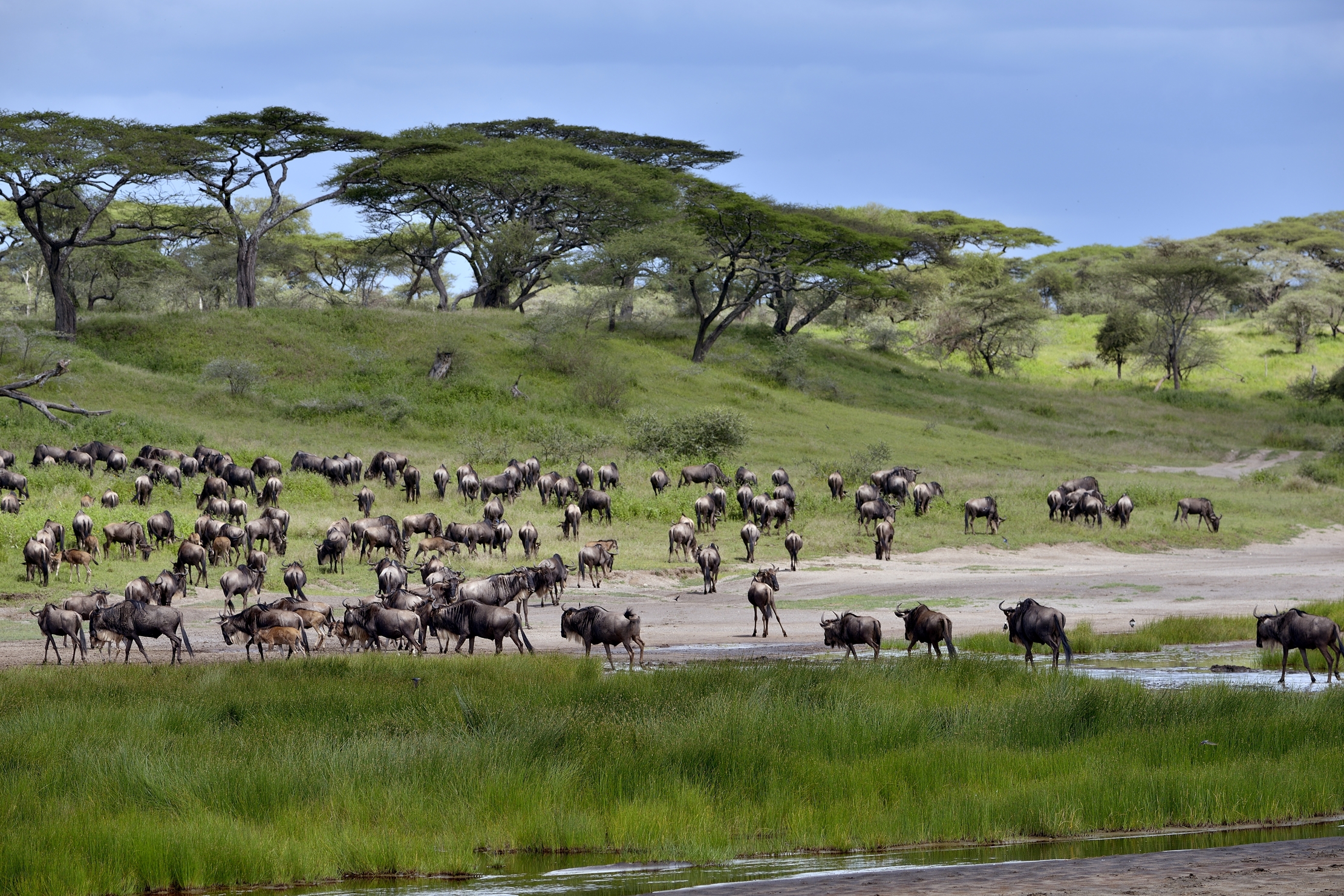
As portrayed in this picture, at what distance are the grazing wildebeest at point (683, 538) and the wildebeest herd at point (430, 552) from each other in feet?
0.11

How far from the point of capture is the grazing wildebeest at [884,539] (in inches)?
1096

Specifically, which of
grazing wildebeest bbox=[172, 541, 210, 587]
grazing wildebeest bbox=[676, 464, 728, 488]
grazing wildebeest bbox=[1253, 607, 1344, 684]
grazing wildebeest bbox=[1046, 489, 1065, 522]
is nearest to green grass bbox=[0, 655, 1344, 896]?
grazing wildebeest bbox=[1253, 607, 1344, 684]

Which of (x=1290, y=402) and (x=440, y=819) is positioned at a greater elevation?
(x=1290, y=402)

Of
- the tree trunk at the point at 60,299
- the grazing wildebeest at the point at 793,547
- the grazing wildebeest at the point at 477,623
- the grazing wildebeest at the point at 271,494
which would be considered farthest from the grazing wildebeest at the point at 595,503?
the tree trunk at the point at 60,299

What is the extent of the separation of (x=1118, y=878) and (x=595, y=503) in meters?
24.8

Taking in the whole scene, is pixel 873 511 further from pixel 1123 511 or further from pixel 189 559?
pixel 189 559

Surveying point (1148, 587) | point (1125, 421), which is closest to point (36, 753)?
point (1148, 587)

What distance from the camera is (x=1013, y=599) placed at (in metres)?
22.1

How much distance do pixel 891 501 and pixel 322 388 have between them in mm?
25128

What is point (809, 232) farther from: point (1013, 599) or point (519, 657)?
point (519, 657)

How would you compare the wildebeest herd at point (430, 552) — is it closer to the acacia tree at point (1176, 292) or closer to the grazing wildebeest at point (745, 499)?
the grazing wildebeest at point (745, 499)

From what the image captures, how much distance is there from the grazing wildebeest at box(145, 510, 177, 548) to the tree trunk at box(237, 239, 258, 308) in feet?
118

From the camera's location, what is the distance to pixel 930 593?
75.1ft

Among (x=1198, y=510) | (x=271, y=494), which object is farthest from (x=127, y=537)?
(x=1198, y=510)
